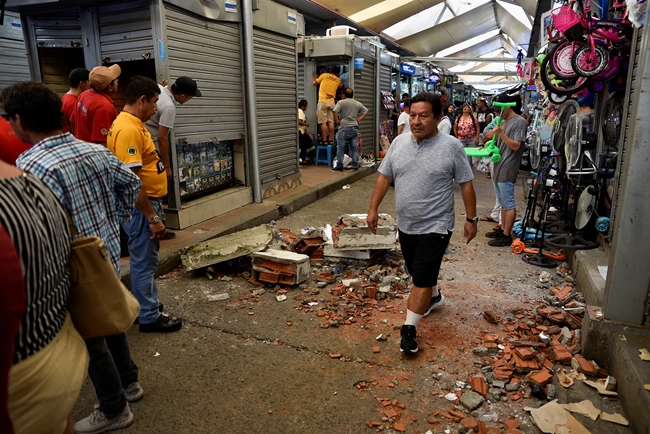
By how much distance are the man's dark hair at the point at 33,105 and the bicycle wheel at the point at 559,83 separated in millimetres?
5734

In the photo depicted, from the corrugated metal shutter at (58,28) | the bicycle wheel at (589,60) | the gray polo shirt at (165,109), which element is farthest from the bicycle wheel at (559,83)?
the corrugated metal shutter at (58,28)

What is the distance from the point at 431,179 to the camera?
357 cm

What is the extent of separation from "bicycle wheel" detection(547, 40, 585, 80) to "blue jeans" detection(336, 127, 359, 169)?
5.55 meters

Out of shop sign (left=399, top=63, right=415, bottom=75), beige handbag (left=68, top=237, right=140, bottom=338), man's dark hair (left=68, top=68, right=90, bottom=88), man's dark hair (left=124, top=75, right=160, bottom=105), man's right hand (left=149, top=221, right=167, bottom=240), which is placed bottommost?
man's right hand (left=149, top=221, right=167, bottom=240)

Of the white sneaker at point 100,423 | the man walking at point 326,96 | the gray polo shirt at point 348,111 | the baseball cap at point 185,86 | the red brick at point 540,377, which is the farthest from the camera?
the man walking at point 326,96

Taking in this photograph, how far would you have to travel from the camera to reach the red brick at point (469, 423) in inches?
111

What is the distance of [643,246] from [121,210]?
3460mm

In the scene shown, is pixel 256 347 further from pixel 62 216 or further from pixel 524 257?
pixel 524 257

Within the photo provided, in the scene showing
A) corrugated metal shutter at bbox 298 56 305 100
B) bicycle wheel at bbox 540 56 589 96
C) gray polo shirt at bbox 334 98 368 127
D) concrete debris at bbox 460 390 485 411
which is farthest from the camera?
corrugated metal shutter at bbox 298 56 305 100

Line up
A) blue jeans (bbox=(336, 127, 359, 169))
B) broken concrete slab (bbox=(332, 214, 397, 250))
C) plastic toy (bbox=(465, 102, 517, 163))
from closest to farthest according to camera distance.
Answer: broken concrete slab (bbox=(332, 214, 397, 250)) → plastic toy (bbox=(465, 102, 517, 163)) → blue jeans (bbox=(336, 127, 359, 169))

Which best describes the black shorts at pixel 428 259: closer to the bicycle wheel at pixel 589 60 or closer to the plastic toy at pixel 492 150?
the plastic toy at pixel 492 150

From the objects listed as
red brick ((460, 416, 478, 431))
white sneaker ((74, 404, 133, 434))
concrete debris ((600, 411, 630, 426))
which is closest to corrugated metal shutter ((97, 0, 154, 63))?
white sneaker ((74, 404, 133, 434))

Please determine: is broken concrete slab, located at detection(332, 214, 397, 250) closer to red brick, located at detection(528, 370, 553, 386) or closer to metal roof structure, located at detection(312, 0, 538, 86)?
red brick, located at detection(528, 370, 553, 386)

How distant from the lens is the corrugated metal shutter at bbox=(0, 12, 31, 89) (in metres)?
7.47
